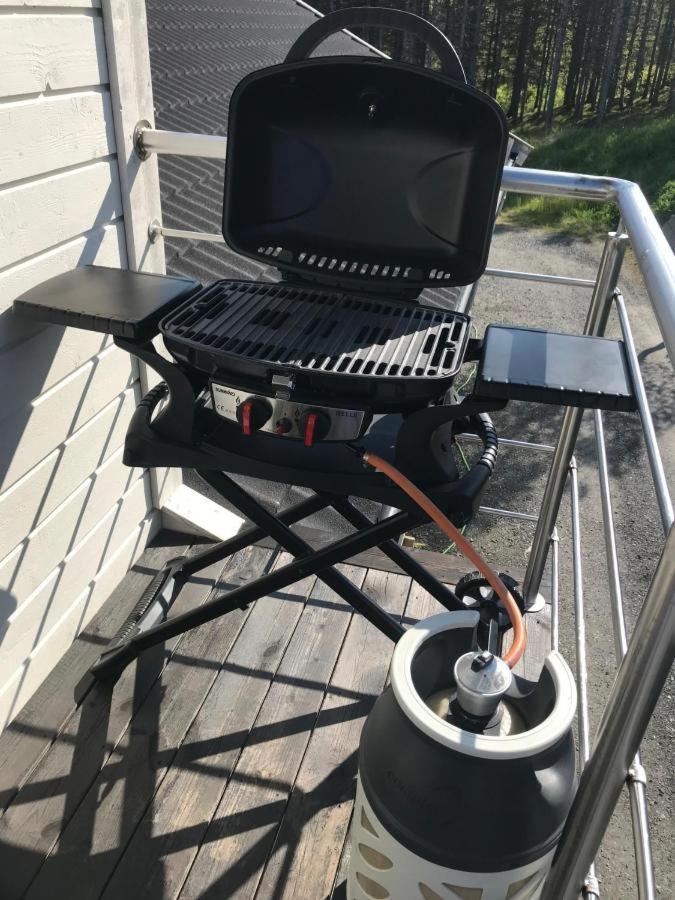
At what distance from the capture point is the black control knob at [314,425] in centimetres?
124

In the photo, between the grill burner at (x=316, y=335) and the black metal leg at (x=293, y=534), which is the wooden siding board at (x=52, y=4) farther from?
the black metal leg at (x=293, y=534)

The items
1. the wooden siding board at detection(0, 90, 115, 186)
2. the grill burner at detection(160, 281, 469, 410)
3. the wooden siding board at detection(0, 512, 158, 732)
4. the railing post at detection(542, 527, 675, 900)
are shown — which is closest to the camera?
the railing post at detection(542, 527, 675, 900)

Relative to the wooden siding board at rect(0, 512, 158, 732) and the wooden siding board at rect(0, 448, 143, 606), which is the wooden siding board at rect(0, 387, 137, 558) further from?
the wooden siding board at rect(0, 512, 158, 732)

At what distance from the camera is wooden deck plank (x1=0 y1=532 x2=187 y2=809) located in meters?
1.69

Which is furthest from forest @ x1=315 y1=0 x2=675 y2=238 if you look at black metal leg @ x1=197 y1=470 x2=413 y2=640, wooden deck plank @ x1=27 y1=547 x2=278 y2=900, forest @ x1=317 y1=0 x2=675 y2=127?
black metal leg @ x1=197 y1=470 x2=413 y2=640

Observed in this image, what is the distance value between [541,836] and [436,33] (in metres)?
1.33

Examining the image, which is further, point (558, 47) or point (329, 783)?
point (558, 47)

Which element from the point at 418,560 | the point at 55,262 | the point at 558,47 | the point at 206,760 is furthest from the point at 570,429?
the point at 558,47

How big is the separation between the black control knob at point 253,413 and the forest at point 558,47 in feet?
81.3

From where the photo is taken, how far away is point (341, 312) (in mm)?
1426

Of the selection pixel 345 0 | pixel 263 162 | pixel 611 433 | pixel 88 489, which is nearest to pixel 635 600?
pixel 611 433

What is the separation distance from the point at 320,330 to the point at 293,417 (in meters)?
0.18

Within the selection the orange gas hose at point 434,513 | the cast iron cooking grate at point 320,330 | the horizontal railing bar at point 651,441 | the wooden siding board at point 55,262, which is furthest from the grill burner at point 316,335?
the wooden siding board at point 55,262

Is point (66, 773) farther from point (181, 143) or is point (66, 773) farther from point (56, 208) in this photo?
point (181, 143)
